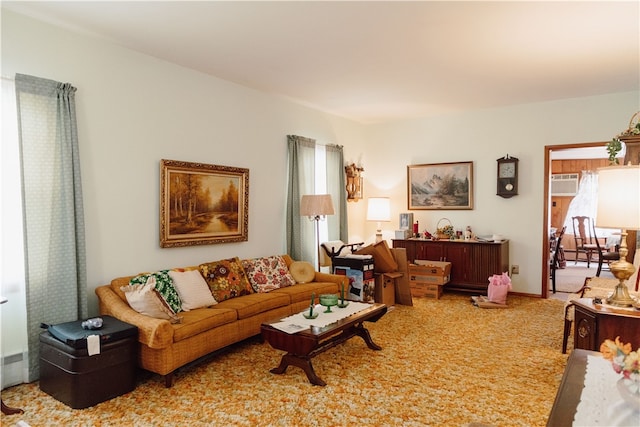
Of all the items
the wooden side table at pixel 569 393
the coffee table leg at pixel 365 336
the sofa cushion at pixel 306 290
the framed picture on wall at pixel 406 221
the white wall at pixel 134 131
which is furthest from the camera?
the framed picture on wall at pixel 406 221

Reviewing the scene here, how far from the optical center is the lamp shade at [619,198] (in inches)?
104

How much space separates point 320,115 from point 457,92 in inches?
79.4

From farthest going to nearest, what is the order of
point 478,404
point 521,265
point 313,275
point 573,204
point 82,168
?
point 573,204 → point 521,265 → point 313,275 → point 82,168 → point 478,404

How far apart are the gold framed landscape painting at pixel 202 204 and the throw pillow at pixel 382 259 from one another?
1767mm

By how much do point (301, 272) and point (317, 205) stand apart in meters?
0.87

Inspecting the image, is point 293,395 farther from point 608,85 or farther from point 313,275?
point 608,85

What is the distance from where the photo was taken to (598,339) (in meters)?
3.01

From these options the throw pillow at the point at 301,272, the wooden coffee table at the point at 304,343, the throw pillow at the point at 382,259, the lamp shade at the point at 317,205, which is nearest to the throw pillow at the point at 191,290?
the wooden coffee table at the point at 304,343

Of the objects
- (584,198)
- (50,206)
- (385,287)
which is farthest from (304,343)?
(584,198)

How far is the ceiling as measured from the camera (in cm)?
316

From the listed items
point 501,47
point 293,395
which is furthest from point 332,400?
point 501,47

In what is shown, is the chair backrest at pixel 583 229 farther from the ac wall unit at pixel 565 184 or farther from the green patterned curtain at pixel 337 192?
the green patterned curtain at pixel 337 192

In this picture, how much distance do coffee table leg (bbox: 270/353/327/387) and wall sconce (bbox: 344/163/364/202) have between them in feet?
13.2

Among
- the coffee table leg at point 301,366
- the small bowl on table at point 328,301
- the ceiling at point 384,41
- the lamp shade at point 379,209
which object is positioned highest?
the ceiling at point 384,41
